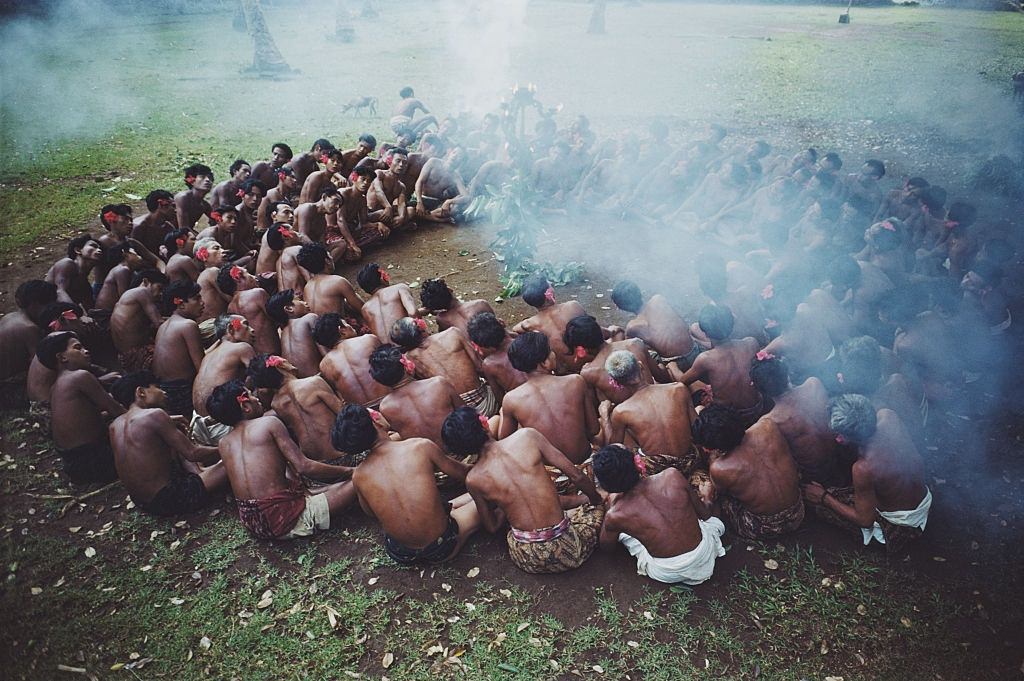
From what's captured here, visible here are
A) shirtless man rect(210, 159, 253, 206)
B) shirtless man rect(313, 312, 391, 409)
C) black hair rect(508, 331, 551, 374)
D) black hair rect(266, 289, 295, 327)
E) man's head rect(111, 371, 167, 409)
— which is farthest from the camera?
shirtless man rect(210, 159, 253, 206)

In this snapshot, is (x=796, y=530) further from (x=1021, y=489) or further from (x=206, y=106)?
(x=206, y=106)

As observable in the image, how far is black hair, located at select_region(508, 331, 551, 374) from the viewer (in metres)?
4.49

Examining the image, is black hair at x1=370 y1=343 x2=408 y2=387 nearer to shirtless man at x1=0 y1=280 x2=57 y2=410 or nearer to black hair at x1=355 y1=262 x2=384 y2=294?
black hair at x1=355 y1=262 x2=384 y2=294

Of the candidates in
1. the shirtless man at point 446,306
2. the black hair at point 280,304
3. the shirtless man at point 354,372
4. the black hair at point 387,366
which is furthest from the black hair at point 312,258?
the black hair at point 387,366

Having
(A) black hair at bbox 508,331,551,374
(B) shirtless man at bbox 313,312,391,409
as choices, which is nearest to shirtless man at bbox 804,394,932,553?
(A) black hair at bbox 508,331,551,374

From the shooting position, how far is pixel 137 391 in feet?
15.5

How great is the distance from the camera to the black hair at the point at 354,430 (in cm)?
400

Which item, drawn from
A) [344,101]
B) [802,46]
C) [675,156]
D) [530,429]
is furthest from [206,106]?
[802,46]

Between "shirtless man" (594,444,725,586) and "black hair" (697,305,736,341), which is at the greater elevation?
"black hair" (697,305,736,341)

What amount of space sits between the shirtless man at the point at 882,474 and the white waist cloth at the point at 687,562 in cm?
101

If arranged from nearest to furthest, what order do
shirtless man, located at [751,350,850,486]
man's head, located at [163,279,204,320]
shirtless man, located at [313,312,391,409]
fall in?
Result: shirtless man, located at [751,350,850,486] < shirtless man, located at [313,312,391,409] < man's head, located at [163,279,204,320]

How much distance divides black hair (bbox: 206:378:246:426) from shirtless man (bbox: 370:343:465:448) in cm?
97

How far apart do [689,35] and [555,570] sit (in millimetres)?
28152

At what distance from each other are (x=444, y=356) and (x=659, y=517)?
225cm
